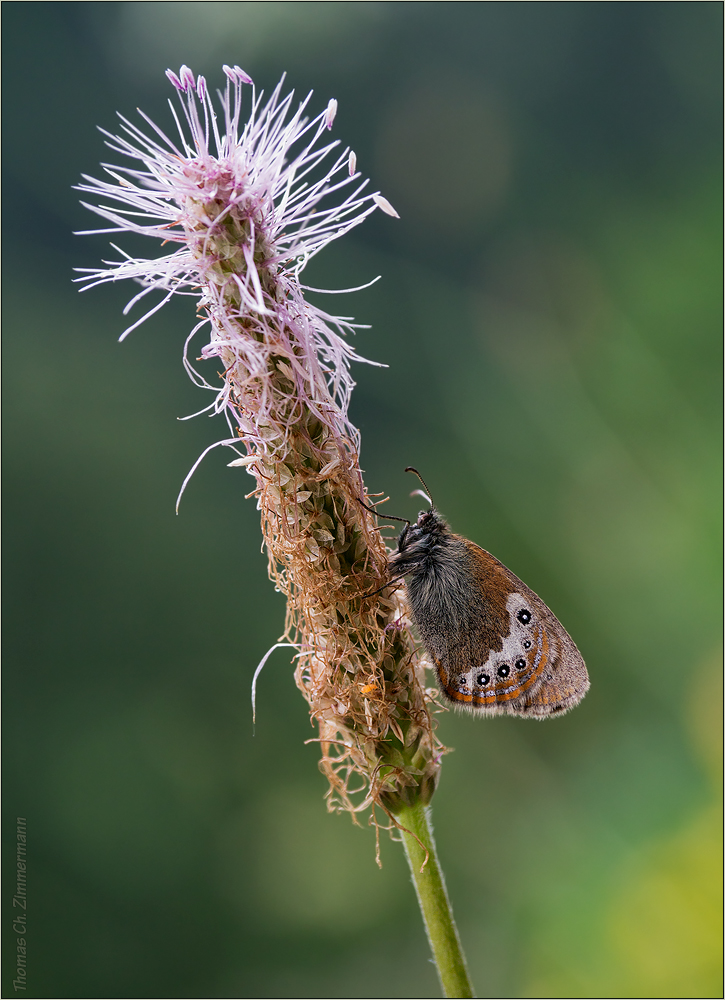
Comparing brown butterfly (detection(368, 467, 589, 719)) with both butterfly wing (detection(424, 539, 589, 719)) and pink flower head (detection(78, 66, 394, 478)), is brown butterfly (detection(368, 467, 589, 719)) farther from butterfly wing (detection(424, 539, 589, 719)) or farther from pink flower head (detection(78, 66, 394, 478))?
pink flower head (detection(78, 66, 394, 478))

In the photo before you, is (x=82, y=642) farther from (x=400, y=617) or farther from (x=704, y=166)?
(x=704, y=166)

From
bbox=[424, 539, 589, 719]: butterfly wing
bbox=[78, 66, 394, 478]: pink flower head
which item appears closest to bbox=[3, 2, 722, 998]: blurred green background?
bbox=[424, 539, 589, 719]: butterfly wing

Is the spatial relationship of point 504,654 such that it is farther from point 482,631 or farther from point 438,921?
point 438,921

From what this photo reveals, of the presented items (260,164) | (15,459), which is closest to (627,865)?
(260,164)

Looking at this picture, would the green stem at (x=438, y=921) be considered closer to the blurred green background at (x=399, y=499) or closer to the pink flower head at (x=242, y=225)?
the pink flower head at (x=242, y=225)

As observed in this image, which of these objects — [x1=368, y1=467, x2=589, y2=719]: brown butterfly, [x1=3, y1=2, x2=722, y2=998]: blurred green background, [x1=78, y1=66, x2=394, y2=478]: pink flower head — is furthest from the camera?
[x1=3, y1=2, x2=722, y2=998]: blurred green background

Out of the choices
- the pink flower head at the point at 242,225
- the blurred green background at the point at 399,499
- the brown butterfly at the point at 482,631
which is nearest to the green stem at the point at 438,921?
the brown butterfly at the point at 482,631

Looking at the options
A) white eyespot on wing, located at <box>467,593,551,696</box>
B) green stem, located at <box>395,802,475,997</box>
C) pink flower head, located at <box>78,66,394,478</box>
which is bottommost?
green stem, located at <box>395,802,475,997</box>
